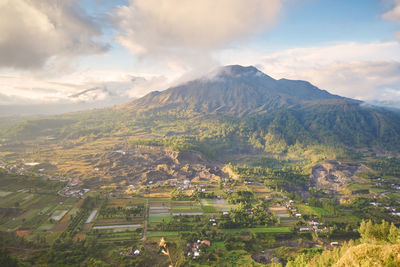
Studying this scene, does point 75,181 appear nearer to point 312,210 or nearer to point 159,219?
point 159,219

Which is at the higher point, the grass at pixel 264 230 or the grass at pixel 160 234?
the grass at pixel 160 234

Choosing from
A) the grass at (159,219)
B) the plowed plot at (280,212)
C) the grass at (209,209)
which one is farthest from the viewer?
the grass at (209,209)

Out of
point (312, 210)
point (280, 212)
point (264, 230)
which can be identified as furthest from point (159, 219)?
point (312, 210)

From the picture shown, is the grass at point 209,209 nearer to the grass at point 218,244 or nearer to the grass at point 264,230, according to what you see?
the grass at point 264,230

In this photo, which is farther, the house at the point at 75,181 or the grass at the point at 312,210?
the house at the point at 75,181

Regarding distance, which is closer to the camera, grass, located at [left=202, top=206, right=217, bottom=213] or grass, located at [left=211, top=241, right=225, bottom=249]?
grass, located at [left=211, top=241, right=225, bottom=249]

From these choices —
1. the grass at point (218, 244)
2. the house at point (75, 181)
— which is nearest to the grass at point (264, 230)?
the grass at point (218, 244)

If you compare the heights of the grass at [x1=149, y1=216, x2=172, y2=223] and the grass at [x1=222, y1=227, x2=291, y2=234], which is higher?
the grass at [x1=149, y1=216, x2=172, y2=223]

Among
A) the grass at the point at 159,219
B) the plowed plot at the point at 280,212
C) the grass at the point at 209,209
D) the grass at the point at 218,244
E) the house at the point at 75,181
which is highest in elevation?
the house at the point at 75,181

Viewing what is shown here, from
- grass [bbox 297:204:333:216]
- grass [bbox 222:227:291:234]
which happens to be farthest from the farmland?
grass [bbox 222:227:291:234]

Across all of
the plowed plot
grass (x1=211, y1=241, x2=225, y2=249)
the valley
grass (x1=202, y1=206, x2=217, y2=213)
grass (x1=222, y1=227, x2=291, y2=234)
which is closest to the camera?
the valley

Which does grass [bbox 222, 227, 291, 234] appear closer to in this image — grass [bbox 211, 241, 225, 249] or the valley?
the valley

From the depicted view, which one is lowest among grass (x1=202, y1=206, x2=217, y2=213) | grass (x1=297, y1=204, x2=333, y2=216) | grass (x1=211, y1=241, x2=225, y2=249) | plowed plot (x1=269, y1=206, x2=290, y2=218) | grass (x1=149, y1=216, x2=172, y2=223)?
grass (x1=297, y1=204, x2=333, y2=216)
